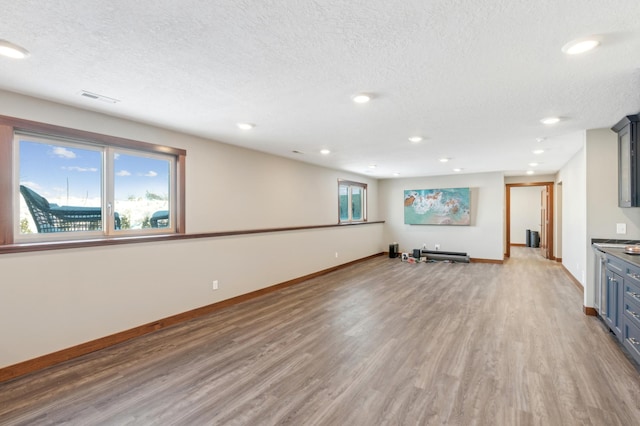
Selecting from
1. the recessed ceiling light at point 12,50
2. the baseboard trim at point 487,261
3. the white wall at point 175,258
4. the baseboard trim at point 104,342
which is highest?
the recessed ceiling light at point 12,50

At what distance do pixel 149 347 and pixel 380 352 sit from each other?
A: 221 centimetres

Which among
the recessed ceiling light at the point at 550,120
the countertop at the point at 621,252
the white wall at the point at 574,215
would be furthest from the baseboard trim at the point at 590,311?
the recessed ceiling light at the point at 550,120

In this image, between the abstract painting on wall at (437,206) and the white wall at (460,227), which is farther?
the abstract painting on wall at (437,206)

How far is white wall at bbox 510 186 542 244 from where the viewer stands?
10.7 m

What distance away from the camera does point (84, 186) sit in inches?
120

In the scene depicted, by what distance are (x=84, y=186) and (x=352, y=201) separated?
5906mm

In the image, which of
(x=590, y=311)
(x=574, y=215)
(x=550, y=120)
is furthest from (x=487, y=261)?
(x=550, y=120)

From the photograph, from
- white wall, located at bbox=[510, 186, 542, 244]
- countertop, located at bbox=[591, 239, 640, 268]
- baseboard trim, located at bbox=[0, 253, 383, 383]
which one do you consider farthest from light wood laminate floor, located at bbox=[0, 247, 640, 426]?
white wall, located at bbox=[510, 186, 542, 244]

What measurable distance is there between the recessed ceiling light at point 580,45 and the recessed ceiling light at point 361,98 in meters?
1.34

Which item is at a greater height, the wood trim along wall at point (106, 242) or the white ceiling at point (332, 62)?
the white ceiling at point (332, 62)

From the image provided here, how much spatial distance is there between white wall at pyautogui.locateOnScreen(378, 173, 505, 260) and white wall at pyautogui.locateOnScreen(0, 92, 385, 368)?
3.01 meters

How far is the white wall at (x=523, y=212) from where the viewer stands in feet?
35.0

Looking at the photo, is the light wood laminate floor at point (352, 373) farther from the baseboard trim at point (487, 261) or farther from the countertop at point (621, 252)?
the baseboard trim at point (487, 261)

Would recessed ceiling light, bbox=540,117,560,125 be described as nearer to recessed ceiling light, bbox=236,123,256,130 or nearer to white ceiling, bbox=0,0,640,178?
white ceiling, bbox=0,0,640,178
